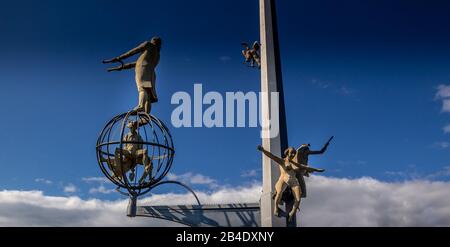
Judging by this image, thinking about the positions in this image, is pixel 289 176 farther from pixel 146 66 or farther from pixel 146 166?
pixel 146 66

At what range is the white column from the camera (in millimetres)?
11909

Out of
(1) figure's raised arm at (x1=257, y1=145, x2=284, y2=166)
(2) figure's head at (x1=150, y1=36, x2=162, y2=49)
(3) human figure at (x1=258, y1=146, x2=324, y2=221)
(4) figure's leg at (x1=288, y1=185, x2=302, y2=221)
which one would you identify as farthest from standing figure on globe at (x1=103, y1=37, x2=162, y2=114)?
(4) figure's leg at (x1=288, y1=185, x2=302, y2=221)

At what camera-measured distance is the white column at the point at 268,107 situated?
11.9 m

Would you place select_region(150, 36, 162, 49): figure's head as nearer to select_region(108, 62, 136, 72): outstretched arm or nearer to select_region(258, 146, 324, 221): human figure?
select_region(108, 62, 136, 72): outstretched arm

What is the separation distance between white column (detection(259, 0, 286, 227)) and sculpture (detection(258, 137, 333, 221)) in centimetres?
46

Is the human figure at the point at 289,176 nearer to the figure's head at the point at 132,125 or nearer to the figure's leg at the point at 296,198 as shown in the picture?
the figure's leg at the point at 296,198

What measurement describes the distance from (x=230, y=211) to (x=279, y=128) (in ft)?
8.52

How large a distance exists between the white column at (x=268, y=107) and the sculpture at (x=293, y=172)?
46 centimetres

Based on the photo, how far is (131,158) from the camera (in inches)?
465

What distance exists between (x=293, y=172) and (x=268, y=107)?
2236 millimetres

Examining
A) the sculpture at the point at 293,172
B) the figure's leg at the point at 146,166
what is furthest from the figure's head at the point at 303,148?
the figure's leg at the point at 146,166
